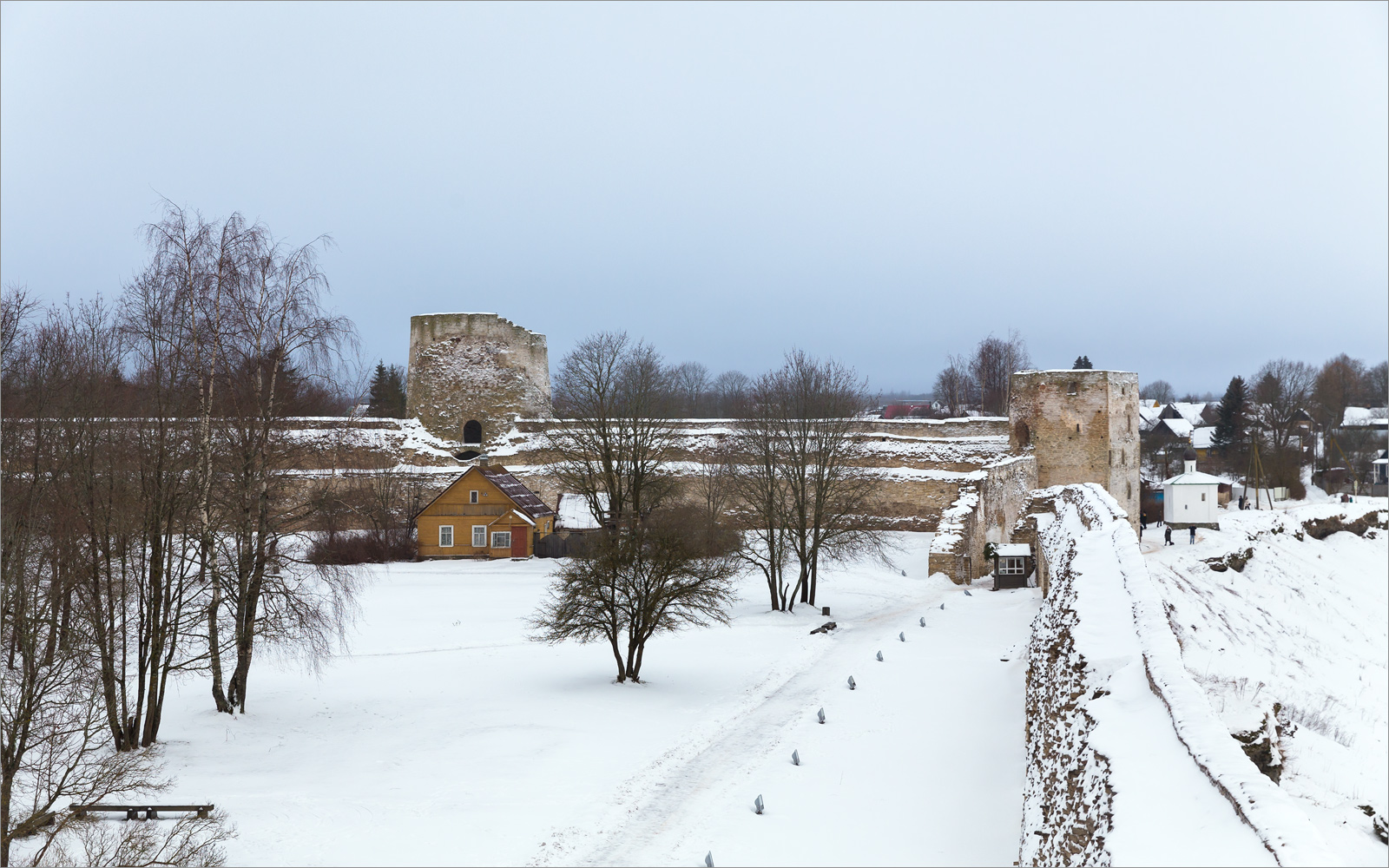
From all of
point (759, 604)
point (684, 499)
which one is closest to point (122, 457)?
point (759, 604)

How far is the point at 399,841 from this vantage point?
8680 millimetres

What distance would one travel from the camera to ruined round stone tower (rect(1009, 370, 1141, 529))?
103 ft

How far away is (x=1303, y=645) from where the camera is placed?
19.7m

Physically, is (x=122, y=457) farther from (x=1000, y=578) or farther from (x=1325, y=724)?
(x=1000, y=578)

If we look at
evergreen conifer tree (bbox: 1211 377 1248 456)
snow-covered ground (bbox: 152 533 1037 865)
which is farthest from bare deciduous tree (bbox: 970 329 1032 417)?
snow-covered ground (bbox: 152 533 1037 865)

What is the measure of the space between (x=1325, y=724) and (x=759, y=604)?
1201cm

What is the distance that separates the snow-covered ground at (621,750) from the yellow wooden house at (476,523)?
35.2 ft

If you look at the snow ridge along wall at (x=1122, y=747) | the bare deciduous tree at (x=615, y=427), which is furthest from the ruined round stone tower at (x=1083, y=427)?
the snow ridge along wall at (x=1122, y=747)

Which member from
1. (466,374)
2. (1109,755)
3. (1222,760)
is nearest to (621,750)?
(1109,755)

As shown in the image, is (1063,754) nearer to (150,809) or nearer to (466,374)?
(150,809)

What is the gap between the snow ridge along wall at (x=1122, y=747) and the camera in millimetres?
4852

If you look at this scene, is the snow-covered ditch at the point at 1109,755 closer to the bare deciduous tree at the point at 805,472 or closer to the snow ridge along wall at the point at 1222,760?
the snow ridge along wall at the point at 1222,760

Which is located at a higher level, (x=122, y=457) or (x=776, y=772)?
(x=122, y=457)

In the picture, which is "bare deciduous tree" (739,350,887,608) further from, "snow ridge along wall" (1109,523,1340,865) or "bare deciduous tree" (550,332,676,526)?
"snow ridge along wall" (1109,523,1340,865)
